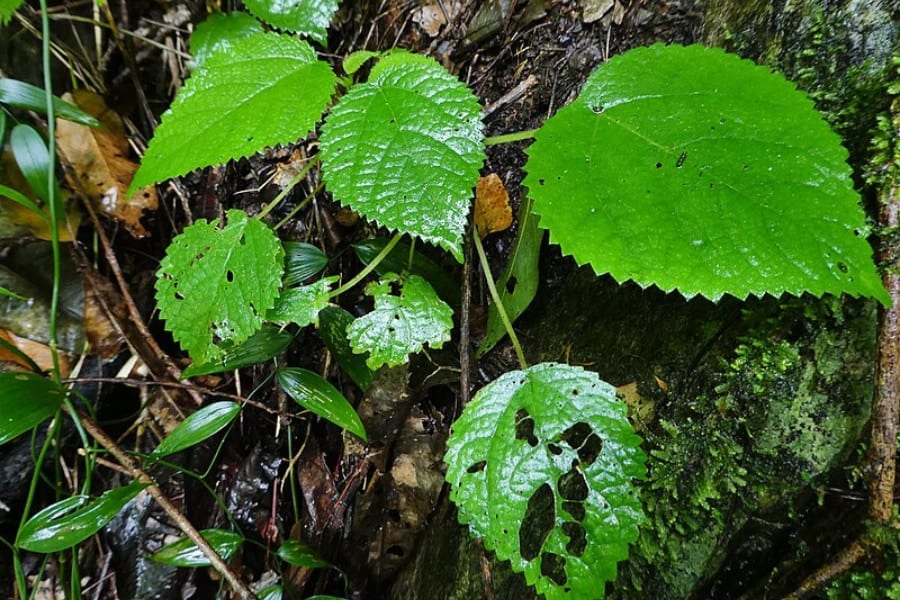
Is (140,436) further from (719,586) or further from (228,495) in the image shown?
(719,586)

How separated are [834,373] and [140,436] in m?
1.84

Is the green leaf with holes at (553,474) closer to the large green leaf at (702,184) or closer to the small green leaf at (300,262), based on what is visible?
the large green leaf at (702,184)

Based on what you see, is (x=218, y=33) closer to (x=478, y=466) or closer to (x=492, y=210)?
(x=492, y=210)

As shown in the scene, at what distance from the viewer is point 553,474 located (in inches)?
35.0

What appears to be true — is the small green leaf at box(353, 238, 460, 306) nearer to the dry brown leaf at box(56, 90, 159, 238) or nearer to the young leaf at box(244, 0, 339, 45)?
the young leaf at box(244, 0, 339, 45)

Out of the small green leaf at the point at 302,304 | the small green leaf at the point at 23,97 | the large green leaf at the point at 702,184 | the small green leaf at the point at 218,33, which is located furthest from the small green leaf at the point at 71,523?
the small green leaf at the point at 218,33

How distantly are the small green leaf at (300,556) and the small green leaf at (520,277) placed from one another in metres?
0.71

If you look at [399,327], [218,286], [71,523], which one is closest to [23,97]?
[218,286]

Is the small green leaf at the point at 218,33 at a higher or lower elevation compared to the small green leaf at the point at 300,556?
higher

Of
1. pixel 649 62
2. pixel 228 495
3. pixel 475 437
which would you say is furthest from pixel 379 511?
pixel 649 62

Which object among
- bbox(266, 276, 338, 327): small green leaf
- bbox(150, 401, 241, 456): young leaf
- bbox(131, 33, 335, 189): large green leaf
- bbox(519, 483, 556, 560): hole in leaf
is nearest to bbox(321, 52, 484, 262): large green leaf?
bbox(131, 33, 335, 189): large green leaf

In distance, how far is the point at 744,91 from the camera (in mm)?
860

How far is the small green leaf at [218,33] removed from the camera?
1.67m

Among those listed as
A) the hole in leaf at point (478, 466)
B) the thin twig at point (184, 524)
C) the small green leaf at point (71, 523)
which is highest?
the hole in leaf at point (478, 466)
